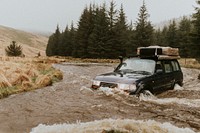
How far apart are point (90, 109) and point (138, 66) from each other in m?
3.49

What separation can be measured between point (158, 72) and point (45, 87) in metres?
5.40

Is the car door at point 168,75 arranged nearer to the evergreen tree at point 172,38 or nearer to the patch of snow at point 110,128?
the patch of snow at point 110,128

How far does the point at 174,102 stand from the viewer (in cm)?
1009

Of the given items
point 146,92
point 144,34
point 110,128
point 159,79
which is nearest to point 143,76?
point 146,92

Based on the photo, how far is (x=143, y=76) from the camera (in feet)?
33.6

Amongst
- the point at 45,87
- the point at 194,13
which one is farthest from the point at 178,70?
the point at 194,13

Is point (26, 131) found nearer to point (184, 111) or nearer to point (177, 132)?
point (177, 132)

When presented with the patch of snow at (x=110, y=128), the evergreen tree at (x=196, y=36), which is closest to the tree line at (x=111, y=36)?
the evergreen tree at (x=196, y=36)

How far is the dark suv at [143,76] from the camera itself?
9844mm

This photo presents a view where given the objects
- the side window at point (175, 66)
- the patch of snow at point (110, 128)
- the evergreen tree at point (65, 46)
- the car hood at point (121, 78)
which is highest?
the evergreen tree at point (65, 46)

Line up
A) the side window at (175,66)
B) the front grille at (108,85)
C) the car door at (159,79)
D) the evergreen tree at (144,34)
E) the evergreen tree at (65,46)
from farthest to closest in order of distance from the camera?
the evergreen tree at (65,46), the evergreen tree at (144,34), the side window at (175,66), the car door at (159,79), the front grille at (108,85)

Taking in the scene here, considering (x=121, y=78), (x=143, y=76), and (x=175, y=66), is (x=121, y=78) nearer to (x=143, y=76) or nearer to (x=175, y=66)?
(x=143, y=76)

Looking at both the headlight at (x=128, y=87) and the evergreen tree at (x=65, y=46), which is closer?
the headlight at (x=128, y=87)

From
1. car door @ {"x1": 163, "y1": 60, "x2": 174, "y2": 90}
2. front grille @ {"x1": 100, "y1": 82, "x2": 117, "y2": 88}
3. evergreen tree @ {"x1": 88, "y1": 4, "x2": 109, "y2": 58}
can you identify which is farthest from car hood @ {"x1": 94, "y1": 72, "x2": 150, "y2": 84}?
evergreen tree @ {"x1": 88, "y1": 4, "x2": 109, "y2": 58}
